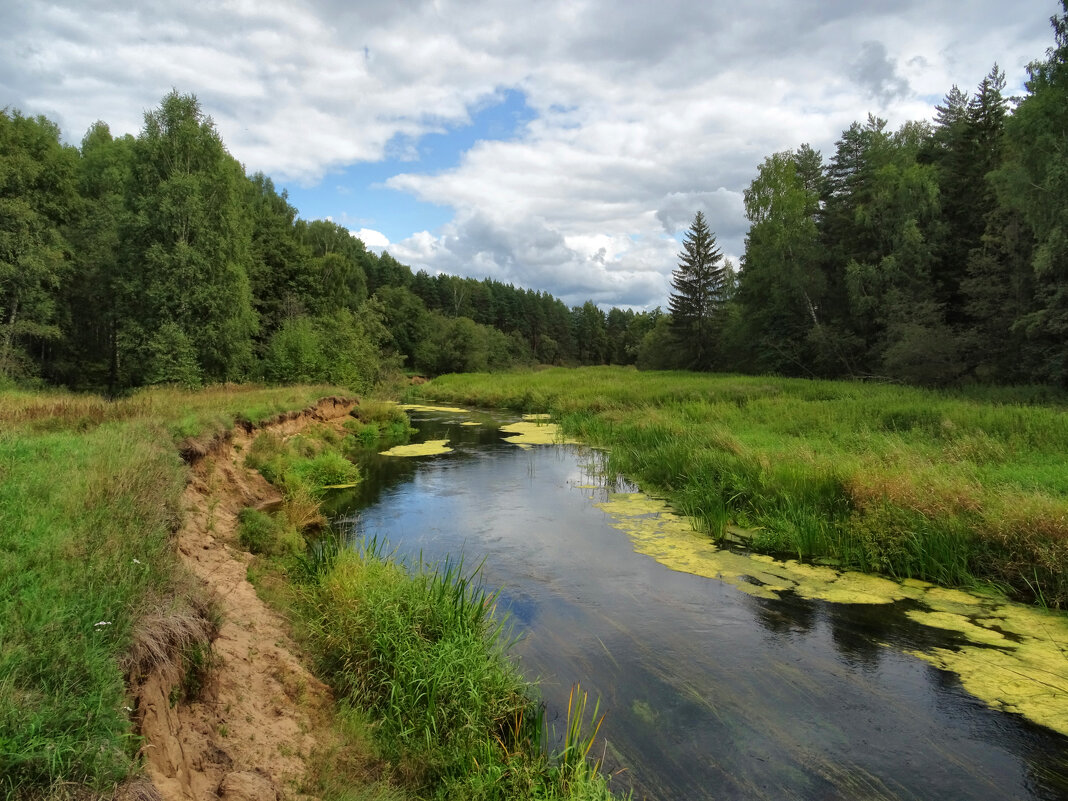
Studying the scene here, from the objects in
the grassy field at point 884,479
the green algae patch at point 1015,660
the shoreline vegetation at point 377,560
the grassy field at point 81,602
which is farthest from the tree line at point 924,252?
the grassy field at point 81,602

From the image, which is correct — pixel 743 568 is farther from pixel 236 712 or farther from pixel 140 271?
pixel 140 271

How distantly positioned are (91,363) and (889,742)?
132 feet

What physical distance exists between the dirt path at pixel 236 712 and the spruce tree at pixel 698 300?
50499mm

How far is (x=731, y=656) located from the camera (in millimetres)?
6473

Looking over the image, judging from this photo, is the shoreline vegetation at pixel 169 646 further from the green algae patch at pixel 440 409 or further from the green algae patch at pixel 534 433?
the green algae patch at pixel 440 409

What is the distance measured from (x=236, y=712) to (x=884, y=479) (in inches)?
364

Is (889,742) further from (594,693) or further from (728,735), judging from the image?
(594,693)

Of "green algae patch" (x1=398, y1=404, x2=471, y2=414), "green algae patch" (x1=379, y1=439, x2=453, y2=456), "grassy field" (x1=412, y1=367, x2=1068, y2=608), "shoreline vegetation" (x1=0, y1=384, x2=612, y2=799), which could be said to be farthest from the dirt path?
"green algae patch" (x1=398, y1=404, x2=471, y2=414)

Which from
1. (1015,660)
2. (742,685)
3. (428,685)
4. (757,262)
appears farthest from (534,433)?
(757,262)

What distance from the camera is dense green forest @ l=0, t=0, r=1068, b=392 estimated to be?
23875 millimetres

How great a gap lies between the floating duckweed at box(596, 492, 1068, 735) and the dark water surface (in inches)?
7.8

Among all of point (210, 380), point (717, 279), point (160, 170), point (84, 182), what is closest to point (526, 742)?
point (210, 380)

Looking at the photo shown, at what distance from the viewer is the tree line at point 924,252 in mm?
21219

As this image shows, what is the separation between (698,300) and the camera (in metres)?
53.7
